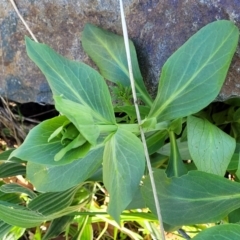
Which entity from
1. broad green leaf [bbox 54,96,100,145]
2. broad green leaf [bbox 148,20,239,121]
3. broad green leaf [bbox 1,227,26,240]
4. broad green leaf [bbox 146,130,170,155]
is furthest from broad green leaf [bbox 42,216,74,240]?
broad green leaf [bbox 54,96,100,145]

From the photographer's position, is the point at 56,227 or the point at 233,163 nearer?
the point at 233,163

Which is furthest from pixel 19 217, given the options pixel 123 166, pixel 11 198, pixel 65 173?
pixel 11 198

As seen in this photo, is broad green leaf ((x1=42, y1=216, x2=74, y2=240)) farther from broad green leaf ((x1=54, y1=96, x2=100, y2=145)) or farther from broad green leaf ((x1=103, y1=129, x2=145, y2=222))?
broad green leaf ((x1=54, y1=96, x2=100, y2=145))

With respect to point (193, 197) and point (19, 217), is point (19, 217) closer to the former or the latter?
→ point (19, 217)

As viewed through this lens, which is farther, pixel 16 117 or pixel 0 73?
pixel 16 117

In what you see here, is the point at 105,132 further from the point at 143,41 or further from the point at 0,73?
the point at 0,73

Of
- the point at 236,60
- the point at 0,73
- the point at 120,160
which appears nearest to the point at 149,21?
the point at 236,60

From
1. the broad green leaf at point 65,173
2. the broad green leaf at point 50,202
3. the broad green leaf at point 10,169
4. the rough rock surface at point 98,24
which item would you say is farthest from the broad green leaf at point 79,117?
the broad green leaf at point 10,169
